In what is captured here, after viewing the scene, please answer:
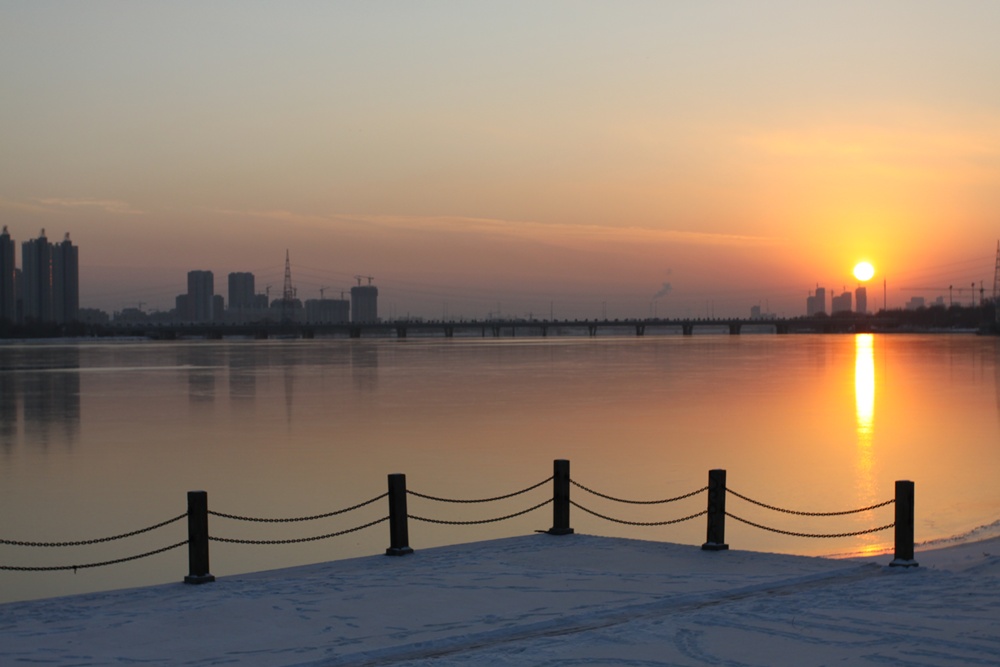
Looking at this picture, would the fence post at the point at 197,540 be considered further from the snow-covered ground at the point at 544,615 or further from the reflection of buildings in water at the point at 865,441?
the reflection of buildings in water at the point at 865,441

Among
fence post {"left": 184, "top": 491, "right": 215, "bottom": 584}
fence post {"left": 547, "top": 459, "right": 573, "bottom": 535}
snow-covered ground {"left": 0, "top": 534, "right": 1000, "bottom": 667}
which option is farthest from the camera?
fence post {"left": 547, "top": 459, "right": 573, "bottom": 535}

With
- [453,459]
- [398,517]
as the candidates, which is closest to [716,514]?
[398,517]

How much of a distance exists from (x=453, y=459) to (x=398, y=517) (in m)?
16.0

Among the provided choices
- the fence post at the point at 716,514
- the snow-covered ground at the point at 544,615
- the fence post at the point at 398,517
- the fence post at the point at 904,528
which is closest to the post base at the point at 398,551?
the fence post at the point at 398,517

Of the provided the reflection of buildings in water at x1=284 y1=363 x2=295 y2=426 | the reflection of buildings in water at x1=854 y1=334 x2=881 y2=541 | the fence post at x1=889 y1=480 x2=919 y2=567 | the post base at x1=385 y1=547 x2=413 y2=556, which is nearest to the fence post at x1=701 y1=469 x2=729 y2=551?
the fence post at x1=889 y1=480 x2=919 y2=567

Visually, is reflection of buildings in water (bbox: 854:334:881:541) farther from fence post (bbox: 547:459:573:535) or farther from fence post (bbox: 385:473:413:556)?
fence post (bbox: 385:473:413:556)

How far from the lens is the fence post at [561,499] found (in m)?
16.6

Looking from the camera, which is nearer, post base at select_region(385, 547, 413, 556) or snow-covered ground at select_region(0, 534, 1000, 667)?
snow-covered ground at select_region(0, 534, 1000, 667)

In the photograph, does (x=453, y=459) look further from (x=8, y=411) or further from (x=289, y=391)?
(x=289, y=391)

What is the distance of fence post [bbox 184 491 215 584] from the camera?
1348cm

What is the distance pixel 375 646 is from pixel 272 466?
66.8 feet

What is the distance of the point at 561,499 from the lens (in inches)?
661

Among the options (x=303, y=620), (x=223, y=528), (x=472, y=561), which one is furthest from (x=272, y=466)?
(x=303, y=620)

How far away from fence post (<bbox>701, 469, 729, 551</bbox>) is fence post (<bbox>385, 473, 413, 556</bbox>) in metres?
4.26
